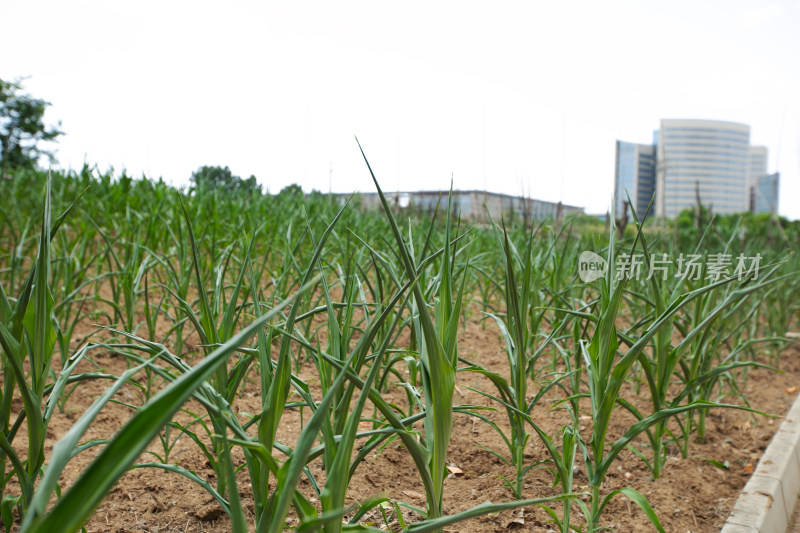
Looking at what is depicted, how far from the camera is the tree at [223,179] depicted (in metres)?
6.00

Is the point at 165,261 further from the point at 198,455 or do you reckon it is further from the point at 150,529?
the point at 150,529

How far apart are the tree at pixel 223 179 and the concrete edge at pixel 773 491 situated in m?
5.01

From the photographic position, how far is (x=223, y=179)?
689 cm

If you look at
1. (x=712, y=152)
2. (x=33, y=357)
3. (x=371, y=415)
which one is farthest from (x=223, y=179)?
(x=712, y=152)

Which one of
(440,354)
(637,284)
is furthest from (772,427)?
(440,354)

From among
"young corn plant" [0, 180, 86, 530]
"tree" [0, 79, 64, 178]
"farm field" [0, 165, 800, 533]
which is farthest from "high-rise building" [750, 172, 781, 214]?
"tree" [0, 79, 64, 178]

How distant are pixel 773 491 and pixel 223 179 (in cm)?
653

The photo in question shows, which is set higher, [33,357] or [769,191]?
[769,191]

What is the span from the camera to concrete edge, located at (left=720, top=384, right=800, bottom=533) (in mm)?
1479

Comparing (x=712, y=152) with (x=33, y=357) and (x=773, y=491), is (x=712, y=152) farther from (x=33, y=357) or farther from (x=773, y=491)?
(x=33, y=357)

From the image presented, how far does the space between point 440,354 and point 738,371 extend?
10.6 ft

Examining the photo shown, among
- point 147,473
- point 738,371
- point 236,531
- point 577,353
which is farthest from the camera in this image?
point 738,371

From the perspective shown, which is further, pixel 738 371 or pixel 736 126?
pixel 736 126

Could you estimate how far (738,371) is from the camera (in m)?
3.30
